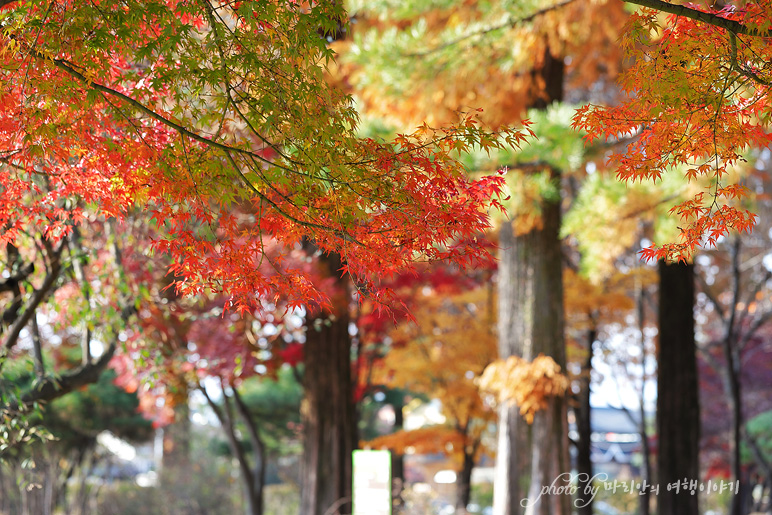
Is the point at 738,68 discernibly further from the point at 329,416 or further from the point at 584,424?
the point at 584,424

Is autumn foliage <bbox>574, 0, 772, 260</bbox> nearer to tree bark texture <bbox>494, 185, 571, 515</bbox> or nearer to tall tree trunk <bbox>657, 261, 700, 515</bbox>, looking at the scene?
tree bark texture <bbox>494, 185, 571, 515</bbox>

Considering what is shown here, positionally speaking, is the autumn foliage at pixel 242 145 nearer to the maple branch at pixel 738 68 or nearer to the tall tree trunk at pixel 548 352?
the maple branch at pixel 738 68

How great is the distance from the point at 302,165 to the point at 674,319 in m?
6.43

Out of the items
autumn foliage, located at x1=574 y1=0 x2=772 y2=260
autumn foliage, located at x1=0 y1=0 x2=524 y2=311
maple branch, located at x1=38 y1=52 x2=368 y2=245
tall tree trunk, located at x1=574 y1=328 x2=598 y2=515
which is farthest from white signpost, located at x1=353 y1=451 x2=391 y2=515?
tall tree trunk, located at x1=574 y1=328 x2=598 y2=515

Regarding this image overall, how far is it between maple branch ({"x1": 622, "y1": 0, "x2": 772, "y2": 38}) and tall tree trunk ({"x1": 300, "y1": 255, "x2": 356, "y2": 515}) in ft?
17.6

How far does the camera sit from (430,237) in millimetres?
2674

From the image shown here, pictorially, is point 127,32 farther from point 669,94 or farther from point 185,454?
point 185,454

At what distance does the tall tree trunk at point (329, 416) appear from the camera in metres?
7.73

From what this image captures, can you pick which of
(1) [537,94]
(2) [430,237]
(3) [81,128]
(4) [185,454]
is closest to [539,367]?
(1) [537,94]

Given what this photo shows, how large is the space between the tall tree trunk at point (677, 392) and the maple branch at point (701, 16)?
549 cm

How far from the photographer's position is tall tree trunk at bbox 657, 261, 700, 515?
7.64 m

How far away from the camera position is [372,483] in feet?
16.1

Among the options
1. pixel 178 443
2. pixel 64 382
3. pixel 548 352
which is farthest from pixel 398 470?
pixel 64 382

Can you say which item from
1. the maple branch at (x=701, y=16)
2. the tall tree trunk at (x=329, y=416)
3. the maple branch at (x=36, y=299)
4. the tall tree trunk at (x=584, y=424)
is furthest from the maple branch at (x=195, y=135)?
the tall tree trunk at (x=584, y=424)
